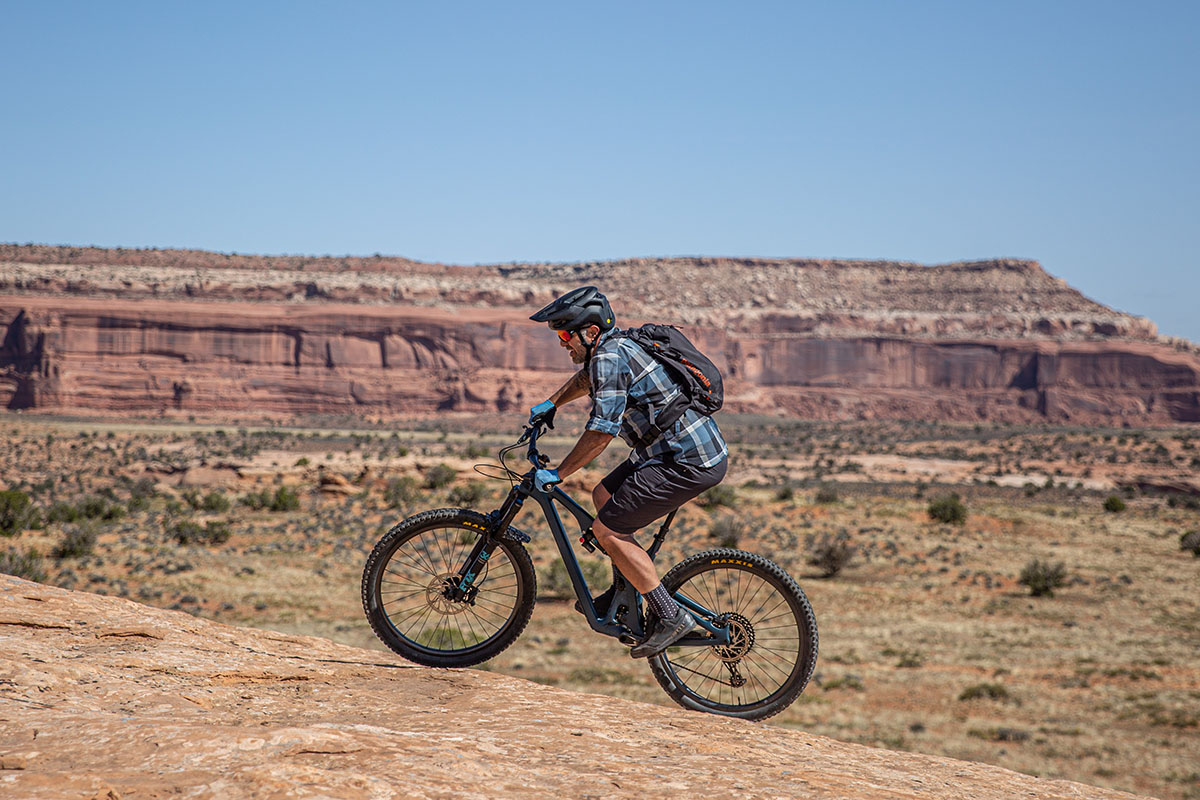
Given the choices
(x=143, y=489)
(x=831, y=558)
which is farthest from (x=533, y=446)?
(x=143, y=489)

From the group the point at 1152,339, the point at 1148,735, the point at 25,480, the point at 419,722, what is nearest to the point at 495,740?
the point at 419,722

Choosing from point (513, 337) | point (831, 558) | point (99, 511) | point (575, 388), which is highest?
point (513, 337)

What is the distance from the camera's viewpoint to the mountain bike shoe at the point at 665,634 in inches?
170

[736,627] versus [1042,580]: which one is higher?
[736,627]

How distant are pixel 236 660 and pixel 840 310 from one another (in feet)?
399

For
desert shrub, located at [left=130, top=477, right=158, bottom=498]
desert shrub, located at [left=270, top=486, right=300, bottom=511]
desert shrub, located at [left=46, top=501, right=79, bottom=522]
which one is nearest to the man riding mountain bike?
desert shrub, located at [left=46, top=501, right=79, bottom=522]

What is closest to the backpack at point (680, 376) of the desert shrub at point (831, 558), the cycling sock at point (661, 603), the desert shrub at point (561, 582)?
the cycling sock at point (661, 603)

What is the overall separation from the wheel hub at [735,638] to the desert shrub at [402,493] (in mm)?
23484

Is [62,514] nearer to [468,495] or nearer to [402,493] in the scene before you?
[402,493]

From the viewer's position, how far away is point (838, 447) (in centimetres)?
6775

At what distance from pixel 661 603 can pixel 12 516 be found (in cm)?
2269

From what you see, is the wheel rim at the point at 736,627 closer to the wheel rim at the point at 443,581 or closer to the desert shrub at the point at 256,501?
the wheel rim at the point at 443,581

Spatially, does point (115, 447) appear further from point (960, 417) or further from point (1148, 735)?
point (960, 417)

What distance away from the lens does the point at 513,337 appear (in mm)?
92688
